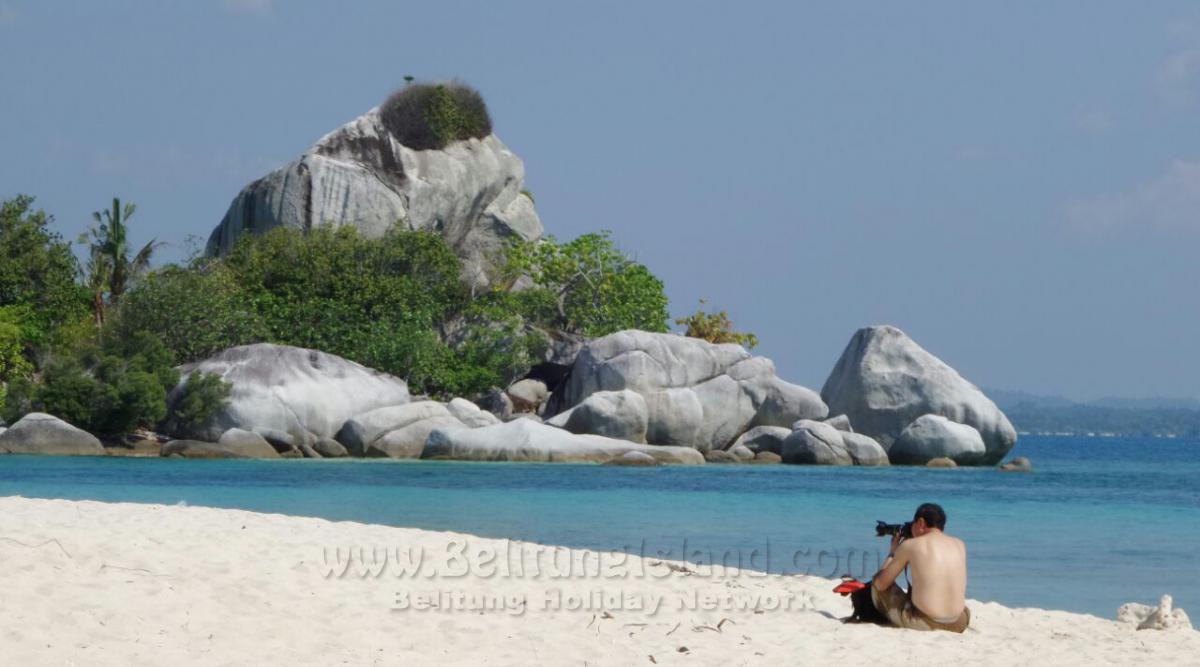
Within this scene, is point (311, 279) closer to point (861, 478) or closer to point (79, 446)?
point (79, 446)

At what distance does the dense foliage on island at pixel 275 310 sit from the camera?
3497cm

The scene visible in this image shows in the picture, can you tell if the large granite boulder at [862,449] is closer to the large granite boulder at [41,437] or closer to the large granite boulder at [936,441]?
the large granite boulder at [936,441]

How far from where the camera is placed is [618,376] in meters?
38.8

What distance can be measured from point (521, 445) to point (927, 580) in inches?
990

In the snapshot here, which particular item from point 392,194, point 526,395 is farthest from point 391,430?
point 392,194

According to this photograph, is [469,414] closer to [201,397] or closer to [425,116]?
[201,397]

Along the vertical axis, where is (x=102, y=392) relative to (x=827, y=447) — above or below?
above

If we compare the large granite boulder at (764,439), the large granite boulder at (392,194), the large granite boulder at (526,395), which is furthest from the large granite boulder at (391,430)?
the large granite boulder at (392,194)

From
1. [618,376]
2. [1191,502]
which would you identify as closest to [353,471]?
[618,376]

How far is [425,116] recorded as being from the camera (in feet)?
163

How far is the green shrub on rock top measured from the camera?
49344 mm

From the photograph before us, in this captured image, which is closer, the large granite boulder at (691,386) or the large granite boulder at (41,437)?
the large granite boulder at (41,437)

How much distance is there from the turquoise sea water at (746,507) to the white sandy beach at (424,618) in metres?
3.45

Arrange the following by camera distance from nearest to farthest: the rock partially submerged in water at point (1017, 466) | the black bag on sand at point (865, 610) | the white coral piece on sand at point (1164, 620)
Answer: the black bag on sand at point (865, 610)
the white coral piece on sand at point (1164, 620)
the rock partially submerged in water at point (1017, 466)
